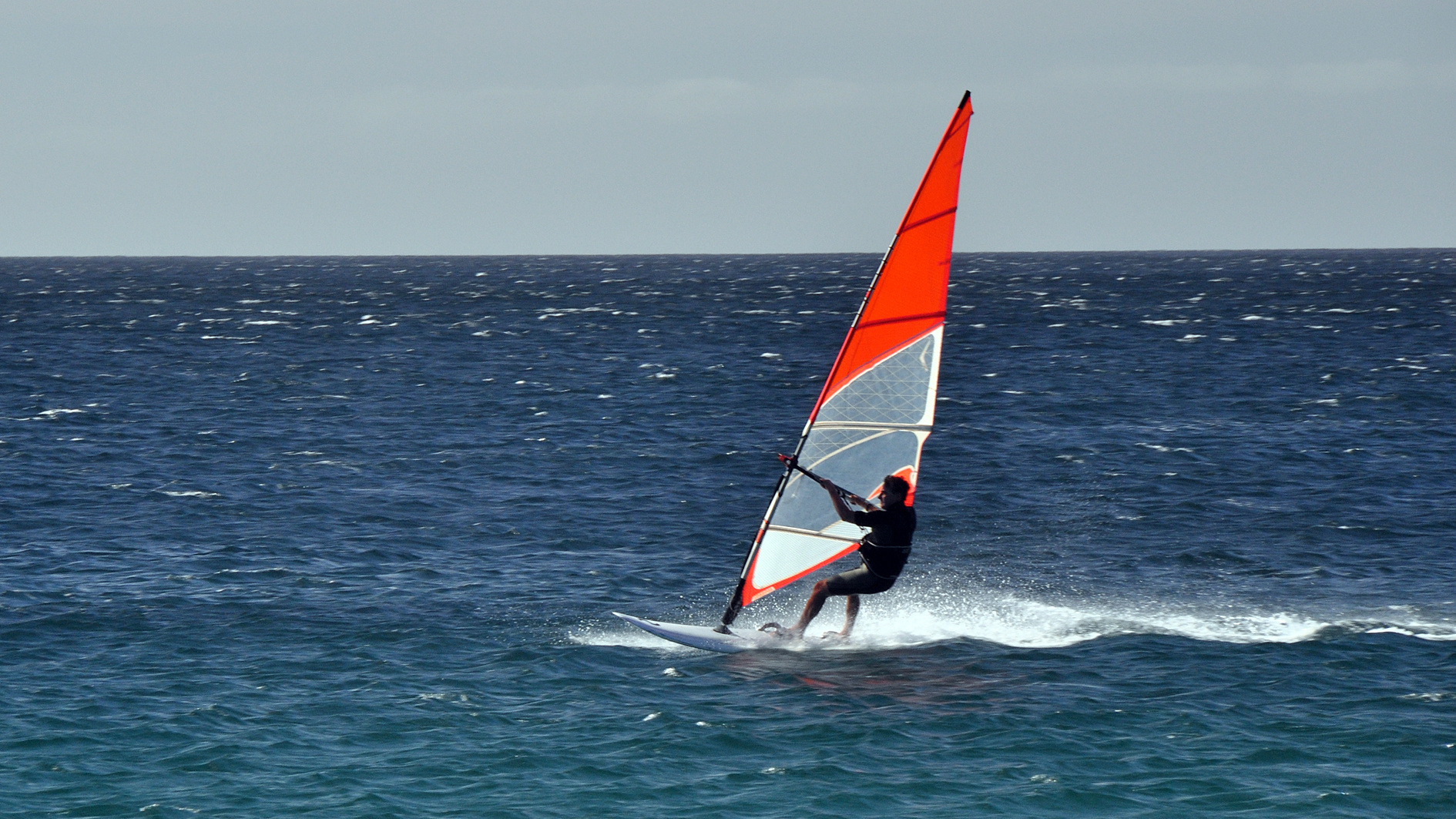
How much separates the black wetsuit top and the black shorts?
175mm

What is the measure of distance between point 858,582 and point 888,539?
91cm

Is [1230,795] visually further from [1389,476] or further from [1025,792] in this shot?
[1389,476]

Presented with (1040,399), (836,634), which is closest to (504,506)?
(836,634)

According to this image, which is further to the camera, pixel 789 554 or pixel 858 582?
pixel 789 554

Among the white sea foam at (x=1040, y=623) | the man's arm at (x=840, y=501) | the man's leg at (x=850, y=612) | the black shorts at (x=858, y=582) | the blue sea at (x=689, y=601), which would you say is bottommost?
the white sea foam at (x=1040, y=623)

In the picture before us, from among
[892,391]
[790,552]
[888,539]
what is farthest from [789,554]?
[892,391]

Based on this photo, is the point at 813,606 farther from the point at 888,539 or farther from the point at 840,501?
the point at 840,501

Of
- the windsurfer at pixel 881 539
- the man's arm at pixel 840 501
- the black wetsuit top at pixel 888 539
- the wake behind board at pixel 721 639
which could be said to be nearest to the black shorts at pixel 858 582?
the windsurfer at pixel 881 539

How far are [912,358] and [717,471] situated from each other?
725 inches

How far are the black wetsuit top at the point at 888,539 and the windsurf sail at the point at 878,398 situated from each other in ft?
1.81

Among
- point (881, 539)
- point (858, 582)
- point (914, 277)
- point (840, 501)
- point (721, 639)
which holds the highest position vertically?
point (914, 277)

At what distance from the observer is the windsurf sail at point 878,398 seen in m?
18.2

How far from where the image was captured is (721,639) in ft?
66.6

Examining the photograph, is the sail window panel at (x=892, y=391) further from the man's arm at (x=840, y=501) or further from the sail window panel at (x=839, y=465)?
the man's arm at (x=840, y=501)
